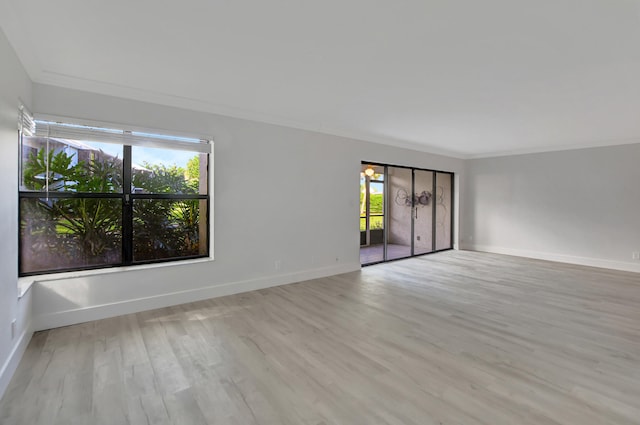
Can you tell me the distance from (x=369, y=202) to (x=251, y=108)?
11.5 feet

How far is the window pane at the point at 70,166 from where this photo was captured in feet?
9.46

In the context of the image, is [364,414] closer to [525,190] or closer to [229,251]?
[229,251]

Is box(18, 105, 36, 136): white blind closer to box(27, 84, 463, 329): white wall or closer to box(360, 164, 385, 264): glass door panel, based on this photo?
box(27, 84, 463, 329): white wall

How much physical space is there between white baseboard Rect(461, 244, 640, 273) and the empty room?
0.72 feet

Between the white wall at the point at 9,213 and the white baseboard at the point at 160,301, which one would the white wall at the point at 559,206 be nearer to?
the white baseboard at the point at 160,301

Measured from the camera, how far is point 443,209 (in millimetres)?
7594

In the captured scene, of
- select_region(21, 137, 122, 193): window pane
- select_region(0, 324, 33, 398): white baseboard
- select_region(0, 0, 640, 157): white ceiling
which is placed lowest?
select_region(0, 324, 33, 398): white baseboard

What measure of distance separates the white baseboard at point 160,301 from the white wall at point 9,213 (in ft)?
1.32

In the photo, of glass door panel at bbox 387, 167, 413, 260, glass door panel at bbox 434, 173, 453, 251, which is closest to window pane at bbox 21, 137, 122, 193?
glass door panel at bbox 387, 167, 413, 260

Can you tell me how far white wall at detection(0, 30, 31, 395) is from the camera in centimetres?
203

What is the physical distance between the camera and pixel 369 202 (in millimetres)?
6602

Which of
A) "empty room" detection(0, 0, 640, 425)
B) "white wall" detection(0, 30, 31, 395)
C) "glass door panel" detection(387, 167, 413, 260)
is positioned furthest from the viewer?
"glass door panel" detection(387, 167, 413, 260)

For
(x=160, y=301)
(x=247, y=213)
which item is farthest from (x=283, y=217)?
(x=160, y=301)

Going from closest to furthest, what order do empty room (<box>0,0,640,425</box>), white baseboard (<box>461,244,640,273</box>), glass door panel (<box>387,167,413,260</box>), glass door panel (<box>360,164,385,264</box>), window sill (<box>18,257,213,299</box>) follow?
empty room (<box>0,0,640,425</box>) → window sill (<box>18,257,213,299</box>) → white baseboard (<box>461,244,640,273</box>) → glass door panel (<box>360,164,385,264</box>) → glass door panel (<box>387,167,413,260</box>)
